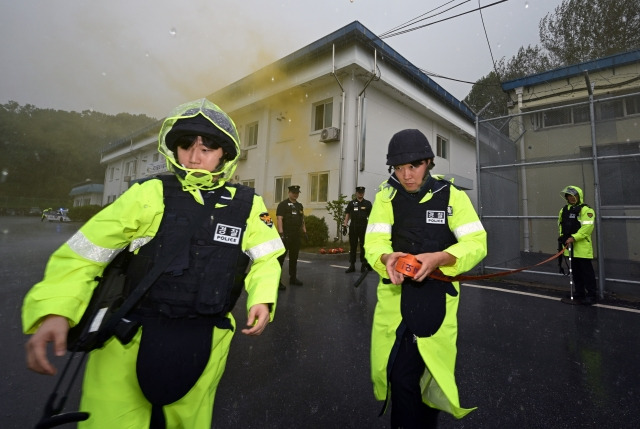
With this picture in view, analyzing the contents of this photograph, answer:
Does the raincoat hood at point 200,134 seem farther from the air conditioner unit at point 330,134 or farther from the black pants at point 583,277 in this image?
the air conditioner unit at point 330,134

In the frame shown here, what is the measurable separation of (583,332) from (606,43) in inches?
805

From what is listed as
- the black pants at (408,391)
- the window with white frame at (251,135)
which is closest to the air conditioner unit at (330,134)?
the window with white frame at (251,135)

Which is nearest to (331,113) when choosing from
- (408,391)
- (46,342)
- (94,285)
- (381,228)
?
(381,228)

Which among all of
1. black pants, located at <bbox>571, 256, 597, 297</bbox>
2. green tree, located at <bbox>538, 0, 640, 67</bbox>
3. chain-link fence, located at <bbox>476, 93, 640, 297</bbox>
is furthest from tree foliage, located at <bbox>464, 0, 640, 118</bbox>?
black pants, located at <bbox>571, 256, 597, 297</bbox>

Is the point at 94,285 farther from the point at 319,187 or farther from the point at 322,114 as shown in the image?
the point at 322,114

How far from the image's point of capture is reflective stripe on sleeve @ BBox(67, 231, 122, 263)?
1.24 meters

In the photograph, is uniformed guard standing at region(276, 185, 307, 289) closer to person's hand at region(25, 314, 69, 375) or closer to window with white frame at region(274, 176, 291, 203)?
person's hand at region(25, 314, 69, 375)

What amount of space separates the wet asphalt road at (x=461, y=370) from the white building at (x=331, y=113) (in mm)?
9395

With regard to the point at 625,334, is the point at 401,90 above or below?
above

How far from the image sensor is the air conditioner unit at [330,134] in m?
13.3

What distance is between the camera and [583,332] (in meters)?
4.01

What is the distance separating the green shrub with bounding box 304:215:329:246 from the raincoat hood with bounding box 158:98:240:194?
34.9ft

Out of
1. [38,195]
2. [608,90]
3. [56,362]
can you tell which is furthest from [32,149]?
[608,90]

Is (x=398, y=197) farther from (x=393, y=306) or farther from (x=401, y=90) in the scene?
(x=401, y=90)
